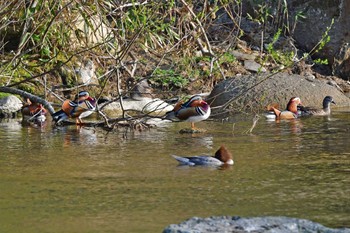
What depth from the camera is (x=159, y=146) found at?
11570 millimetres

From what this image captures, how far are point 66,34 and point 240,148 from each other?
13.1 ft

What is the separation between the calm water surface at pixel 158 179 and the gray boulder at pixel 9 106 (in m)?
2.71

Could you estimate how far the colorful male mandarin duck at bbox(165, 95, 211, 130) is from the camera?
1360 centimetres

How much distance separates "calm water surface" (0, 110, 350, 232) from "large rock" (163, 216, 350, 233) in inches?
30.7

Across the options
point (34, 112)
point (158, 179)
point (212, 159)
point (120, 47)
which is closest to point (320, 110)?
point (120, 47)

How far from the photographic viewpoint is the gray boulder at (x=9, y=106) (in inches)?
633

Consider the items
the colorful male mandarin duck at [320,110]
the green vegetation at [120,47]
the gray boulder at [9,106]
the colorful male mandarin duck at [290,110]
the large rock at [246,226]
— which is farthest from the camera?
the gray boulder at [9,106]

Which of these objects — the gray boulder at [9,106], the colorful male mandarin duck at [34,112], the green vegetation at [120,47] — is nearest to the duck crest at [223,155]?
the green vegetation at [120,47]

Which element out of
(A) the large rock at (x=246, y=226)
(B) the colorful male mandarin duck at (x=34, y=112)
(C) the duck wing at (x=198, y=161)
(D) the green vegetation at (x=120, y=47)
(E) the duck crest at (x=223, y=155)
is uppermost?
(D) the green vegetation at (x=120, y=47)

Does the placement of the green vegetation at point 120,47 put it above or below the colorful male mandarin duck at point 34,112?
above

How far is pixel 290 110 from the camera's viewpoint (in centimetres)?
1616

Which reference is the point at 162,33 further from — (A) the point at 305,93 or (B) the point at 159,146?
(B) the point at 159,146

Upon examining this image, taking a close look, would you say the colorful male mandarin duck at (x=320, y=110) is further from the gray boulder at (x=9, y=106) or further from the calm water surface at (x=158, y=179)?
the gray boulder at (x=9, y=106)

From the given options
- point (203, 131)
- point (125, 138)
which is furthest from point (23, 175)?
point (203, 131)
